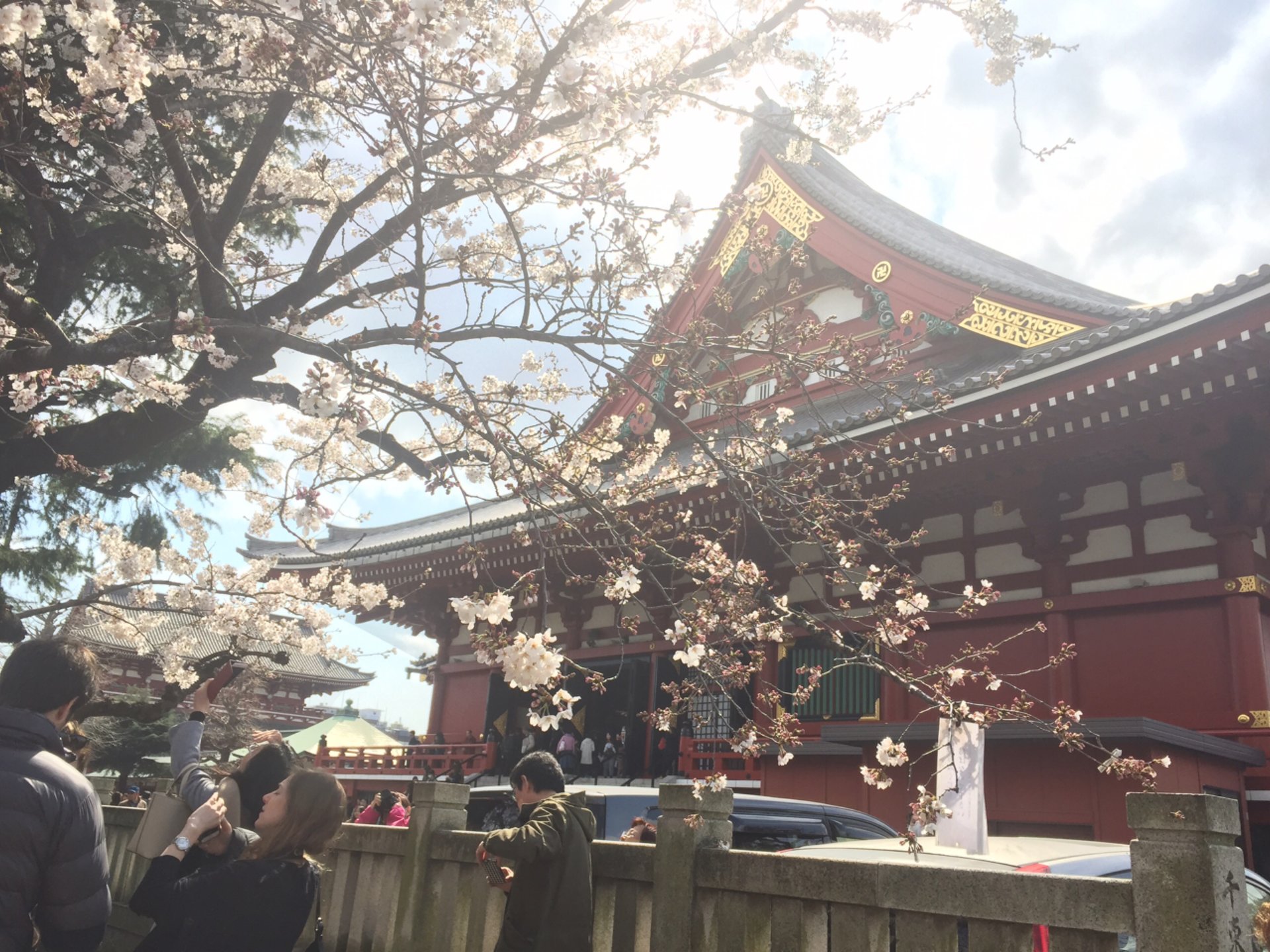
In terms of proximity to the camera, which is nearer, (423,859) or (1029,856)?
(1029,856)

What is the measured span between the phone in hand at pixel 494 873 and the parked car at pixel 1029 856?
45.7 inches

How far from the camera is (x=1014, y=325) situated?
9.81 meters

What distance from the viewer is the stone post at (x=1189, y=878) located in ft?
7.51

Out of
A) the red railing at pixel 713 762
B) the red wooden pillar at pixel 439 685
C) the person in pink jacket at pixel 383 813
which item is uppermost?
the red wooden pillar at pixel 439 685

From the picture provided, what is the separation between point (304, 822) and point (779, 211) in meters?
11.4

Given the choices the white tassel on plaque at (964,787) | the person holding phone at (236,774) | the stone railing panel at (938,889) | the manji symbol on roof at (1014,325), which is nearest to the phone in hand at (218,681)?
the person holding phone at (236,774)

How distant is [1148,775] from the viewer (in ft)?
11.1

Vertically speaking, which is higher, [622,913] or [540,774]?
[540,774]

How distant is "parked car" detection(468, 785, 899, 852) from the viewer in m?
5.43

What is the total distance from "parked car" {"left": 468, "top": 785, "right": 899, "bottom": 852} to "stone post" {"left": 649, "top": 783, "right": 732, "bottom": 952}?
1.66 metres

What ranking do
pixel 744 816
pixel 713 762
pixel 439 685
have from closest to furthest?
1. pixel 744 816
2. pixel 713 762
3. pixel 439 685

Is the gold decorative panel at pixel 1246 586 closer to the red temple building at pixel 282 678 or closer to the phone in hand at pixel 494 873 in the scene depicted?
the phone in hand at pixel 494 873

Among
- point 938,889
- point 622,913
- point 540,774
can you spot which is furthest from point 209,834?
point 938,889

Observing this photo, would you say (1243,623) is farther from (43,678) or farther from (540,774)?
(43,678)
